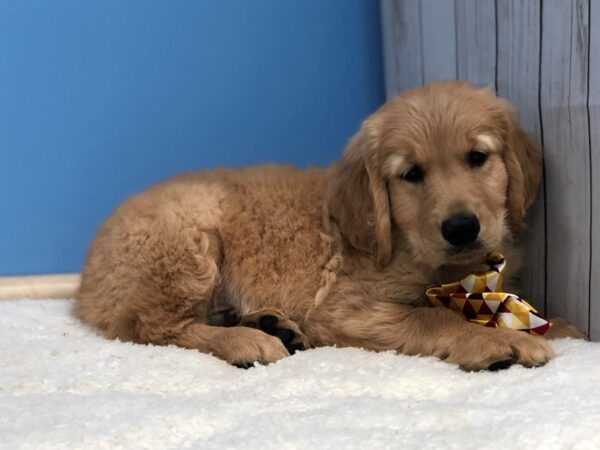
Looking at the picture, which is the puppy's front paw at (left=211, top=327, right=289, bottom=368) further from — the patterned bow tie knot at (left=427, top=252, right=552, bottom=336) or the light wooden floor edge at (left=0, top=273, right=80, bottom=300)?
the light wooden floor edge at (left=0, top=273, right=80, bottom=300)

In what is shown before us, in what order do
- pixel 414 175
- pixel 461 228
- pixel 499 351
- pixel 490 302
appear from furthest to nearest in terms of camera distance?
pixel 414 175 < pixel 490 302 < pixel 461 228 < pixel 499 351

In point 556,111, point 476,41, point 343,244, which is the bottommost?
point 343,244

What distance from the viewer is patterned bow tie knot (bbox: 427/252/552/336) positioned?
7.32 ft

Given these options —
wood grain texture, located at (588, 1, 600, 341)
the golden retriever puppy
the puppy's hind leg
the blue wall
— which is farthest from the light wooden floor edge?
wood grain texture, located at (588, 1, 600, 341)

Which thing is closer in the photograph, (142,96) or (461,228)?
(461,228)

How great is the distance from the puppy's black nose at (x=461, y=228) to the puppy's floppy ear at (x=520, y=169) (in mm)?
286

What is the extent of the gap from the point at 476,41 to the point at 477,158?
0.69 m

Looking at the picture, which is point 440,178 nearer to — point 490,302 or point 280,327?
point 490,302

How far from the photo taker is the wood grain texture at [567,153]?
2.20m

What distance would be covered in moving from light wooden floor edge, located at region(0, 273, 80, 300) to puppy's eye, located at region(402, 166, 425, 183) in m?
1.96

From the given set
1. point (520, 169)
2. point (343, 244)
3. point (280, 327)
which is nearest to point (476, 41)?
point (520, 169)

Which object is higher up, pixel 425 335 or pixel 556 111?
pixel 556 111

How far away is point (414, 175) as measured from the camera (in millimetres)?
2385

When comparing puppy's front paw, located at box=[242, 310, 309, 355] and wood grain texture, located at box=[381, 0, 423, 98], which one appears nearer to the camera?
puppy's front paw, located at box=[242, 310, 309, 355]
